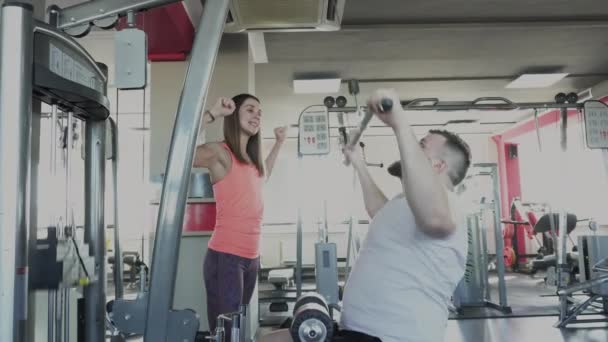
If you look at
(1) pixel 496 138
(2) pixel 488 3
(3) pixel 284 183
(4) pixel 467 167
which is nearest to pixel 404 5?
(2) pixel 488 3

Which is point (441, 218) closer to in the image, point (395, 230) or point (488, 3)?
point (395, 230)

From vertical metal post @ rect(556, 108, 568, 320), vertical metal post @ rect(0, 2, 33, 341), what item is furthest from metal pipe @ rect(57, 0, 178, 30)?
vertical metal post @ rect(556, 108, 568, 320)

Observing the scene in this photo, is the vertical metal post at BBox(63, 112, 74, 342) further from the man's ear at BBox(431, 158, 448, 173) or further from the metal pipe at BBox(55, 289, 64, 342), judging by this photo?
the man's ear at BBox(431, 158, 448, 173)

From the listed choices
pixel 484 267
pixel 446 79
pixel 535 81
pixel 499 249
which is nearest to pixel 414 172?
pixel 499 249

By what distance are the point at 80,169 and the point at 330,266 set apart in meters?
2.27

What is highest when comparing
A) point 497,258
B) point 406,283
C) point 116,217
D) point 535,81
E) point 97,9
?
point 535,81

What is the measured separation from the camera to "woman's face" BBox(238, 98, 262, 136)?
176cm

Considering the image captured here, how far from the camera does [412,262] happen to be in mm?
1127

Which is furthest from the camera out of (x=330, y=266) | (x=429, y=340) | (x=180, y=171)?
(x=330, y=266)

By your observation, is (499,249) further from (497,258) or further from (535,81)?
(535,81)

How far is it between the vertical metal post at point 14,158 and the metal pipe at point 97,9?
0.46 feet

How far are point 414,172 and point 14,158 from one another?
2.52 feet

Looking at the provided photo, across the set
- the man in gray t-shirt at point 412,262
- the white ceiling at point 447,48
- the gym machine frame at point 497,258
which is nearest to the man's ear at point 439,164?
the man in gray t-shirt at point 412,262

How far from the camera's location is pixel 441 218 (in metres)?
1.01
